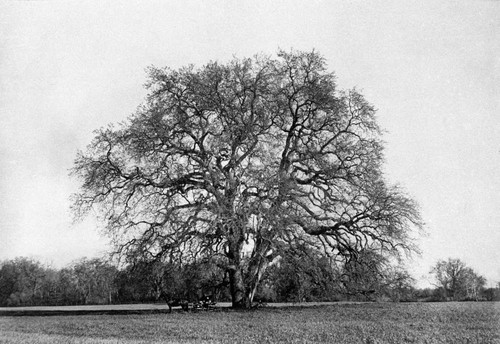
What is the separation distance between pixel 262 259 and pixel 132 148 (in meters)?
9.05

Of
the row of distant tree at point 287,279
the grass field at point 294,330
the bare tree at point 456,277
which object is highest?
the row of distant tree at point 287,279

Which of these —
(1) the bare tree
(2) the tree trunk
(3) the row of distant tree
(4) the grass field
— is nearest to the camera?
(4) the grass field

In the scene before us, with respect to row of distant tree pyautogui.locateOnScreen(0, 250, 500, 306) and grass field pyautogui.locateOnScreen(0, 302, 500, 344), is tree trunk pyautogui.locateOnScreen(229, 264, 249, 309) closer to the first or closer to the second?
row of distant tree pyautogui.locateOnScreen(0, 250, 500, 306)

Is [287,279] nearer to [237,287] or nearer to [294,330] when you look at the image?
[237,287]

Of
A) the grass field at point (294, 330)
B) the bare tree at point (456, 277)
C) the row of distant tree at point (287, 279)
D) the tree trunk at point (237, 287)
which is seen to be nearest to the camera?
the grass field at point (294, 330)

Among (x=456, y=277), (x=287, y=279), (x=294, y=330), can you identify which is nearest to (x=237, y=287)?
(x=287, y=279)

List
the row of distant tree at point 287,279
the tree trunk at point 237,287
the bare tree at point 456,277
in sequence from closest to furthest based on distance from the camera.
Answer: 1. the row of distant tree at point 287,279
2. the tree trunk at point 237,287
3. the bare tree at point 456,277

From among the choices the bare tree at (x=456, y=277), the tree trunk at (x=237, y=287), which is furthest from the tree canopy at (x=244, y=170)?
the bare tree at (x=456, y=277)

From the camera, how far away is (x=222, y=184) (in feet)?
77.0

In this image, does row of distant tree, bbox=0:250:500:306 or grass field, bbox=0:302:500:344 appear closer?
Result: grass field, bbox=0:302:500:344

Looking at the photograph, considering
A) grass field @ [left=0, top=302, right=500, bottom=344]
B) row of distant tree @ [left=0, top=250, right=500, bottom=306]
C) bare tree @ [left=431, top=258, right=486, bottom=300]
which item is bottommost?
bare tree @ [left=431, top=258, right=486, bottom=300]

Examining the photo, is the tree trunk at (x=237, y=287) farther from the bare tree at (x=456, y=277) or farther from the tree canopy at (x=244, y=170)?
the bare tree at (x=456, y=277)

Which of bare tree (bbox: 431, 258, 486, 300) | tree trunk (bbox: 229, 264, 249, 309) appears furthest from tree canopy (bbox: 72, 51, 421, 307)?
bare tree (bbox: 431, 258, 486, 300)

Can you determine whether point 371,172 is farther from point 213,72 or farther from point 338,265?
point 213,72
